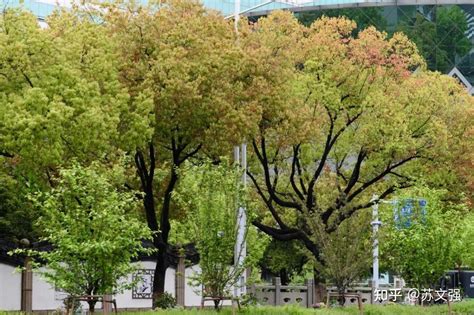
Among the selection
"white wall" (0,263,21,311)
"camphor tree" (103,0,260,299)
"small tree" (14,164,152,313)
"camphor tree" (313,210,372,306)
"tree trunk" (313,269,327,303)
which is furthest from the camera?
"tree trunk" (313,269,327,303)

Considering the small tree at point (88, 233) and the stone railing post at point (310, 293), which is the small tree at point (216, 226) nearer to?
the small tree at point (88, 233)

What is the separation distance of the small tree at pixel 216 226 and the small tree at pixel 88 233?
11.1 ft

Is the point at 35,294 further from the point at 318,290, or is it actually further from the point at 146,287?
the point at 318,290

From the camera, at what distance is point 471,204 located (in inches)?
1756

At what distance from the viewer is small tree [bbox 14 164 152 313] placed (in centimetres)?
2302

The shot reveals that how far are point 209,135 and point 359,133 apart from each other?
957 cm

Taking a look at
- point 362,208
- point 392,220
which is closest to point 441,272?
point 392,220

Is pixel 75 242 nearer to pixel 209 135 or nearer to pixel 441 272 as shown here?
pixel 209 135

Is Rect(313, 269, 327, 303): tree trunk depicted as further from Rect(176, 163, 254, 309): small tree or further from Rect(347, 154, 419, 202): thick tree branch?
Rect(176, 163, 254, 309): small tree

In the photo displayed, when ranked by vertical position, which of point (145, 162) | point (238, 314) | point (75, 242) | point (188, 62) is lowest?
point (238, 314)

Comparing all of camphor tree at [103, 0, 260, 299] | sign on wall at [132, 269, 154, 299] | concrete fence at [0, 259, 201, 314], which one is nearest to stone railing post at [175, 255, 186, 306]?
sign on wall at [132, 269, 154, 299]

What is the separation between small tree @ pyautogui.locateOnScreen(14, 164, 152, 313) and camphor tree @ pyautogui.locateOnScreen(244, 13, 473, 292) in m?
14.1

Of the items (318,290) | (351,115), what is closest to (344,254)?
(351,115)

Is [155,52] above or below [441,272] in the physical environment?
above
